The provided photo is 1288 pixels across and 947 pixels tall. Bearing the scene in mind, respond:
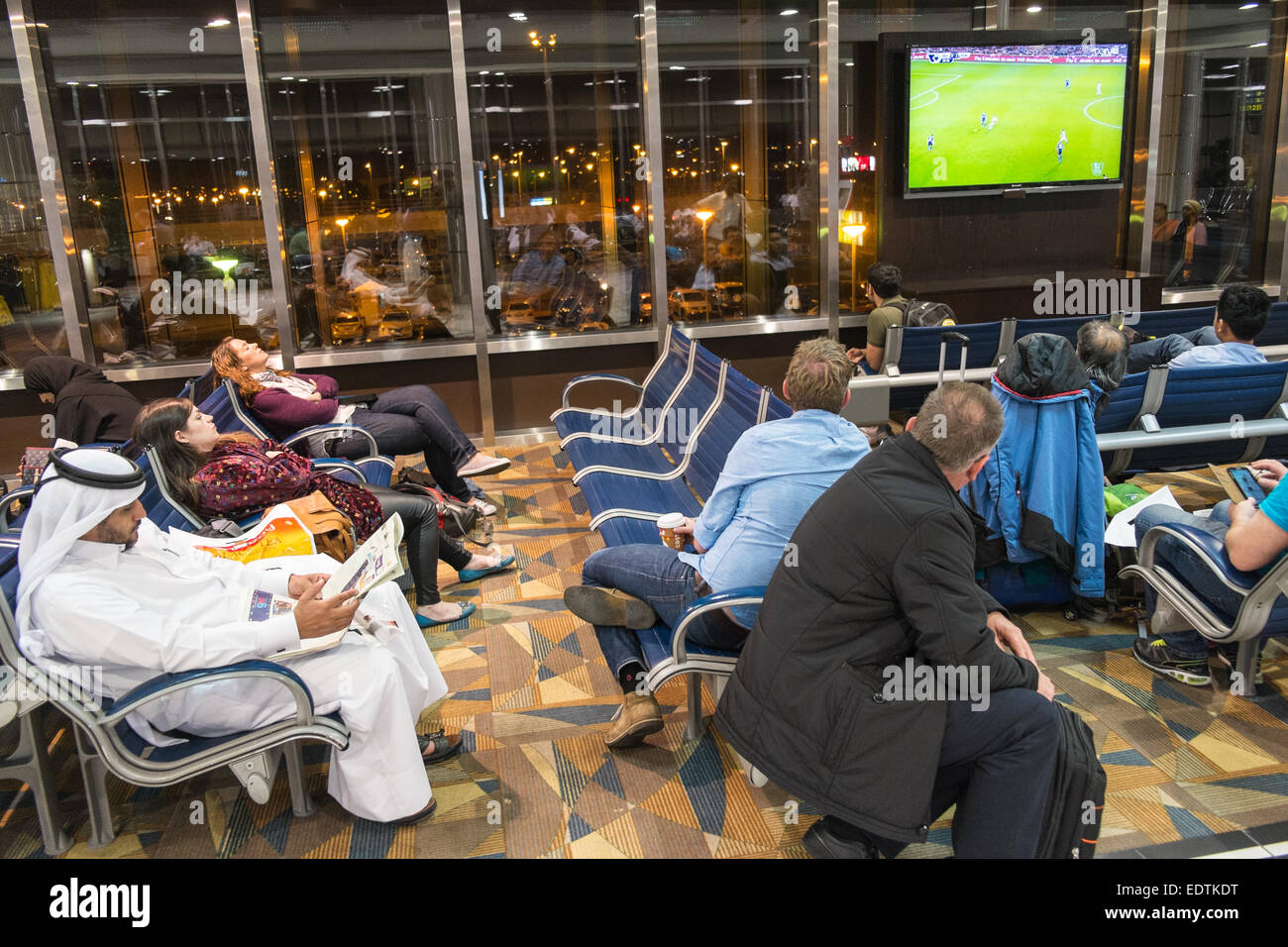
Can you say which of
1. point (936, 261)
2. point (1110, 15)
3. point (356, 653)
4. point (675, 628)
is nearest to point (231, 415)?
point (356, 653)

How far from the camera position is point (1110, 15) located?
336 inches

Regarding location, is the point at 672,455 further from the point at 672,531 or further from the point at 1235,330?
the point at 1235,330

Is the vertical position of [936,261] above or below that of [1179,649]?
above

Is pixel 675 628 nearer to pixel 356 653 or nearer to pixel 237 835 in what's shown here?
pixel 356 653

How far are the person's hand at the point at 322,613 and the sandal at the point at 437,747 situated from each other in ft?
2.16

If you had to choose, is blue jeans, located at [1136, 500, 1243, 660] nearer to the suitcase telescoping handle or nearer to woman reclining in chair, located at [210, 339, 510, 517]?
the suitcase telescoping handle

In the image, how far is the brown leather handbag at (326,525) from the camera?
3838mm

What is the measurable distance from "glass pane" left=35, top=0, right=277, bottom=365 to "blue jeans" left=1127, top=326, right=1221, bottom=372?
5878 mm

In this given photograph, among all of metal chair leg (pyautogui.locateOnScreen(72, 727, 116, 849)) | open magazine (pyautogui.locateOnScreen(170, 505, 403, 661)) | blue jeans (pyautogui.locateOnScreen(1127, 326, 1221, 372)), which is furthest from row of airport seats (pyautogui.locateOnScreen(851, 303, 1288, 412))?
metal chair leg (pyautogui.locateOnScreen(72, 727, 116, 849))

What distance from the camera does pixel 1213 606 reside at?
3.47 metres

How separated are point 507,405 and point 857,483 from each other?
5.71 meters

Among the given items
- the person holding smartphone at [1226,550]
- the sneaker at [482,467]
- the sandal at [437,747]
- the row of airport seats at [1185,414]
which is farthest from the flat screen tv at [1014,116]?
the sandal at [437,747]

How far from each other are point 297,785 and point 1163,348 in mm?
5100

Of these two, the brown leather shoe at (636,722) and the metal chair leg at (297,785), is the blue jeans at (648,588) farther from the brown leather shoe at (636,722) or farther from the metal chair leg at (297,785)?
the metal chair leg at (297,785)
